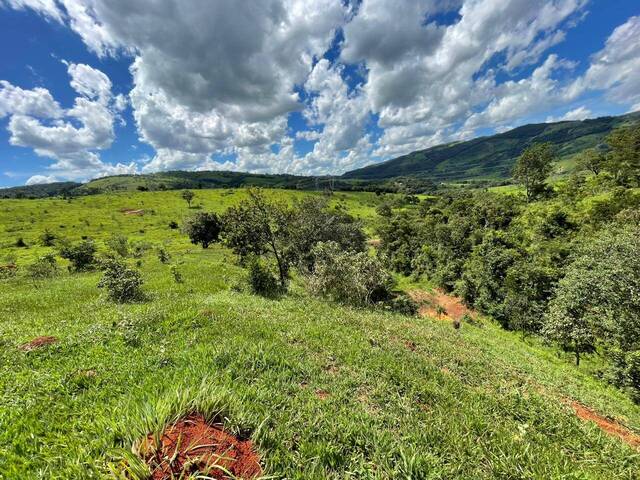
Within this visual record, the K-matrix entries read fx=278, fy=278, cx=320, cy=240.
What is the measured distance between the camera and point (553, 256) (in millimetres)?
35000

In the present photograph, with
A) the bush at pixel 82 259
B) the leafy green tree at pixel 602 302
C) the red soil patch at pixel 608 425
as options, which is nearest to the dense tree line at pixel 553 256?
the leafy green tree at pixel 602 302

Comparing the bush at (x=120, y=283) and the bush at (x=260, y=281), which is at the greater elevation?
the bush at (x=120, y=283)

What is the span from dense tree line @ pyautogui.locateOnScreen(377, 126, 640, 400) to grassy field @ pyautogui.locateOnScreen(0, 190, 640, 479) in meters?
12.0

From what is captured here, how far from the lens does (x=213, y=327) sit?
34.8 feet

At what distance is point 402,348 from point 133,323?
1055 centimetres

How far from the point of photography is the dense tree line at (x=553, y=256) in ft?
63.6

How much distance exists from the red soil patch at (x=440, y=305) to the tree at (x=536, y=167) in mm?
41185

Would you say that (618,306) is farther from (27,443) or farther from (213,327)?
(27,443)

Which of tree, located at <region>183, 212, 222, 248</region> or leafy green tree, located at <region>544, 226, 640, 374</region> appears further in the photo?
tree, located at <region>183, 212, 222, 248</region>

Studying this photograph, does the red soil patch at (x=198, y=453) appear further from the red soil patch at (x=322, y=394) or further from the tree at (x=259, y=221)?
Result: the tree at (x=259, y=221)

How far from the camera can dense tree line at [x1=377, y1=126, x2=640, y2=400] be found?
63.6 feet

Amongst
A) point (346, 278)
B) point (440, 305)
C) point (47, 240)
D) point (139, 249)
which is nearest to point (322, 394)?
point (346, 278)

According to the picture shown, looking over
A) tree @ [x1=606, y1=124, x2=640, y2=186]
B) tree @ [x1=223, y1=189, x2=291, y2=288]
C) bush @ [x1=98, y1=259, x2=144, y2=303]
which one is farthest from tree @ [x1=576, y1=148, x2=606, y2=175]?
bush @ [x1=98, y1=259, x2=144, y2=303]

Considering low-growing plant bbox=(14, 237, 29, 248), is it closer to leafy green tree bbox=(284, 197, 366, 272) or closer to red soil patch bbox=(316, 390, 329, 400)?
leafy green tree bbox=(284, 197, 366, 272)
